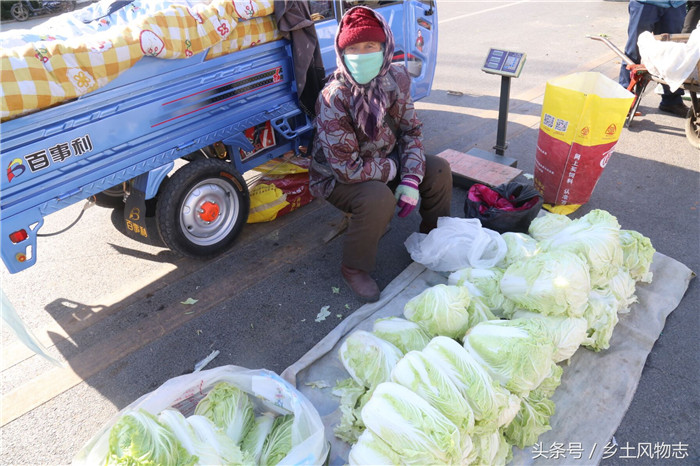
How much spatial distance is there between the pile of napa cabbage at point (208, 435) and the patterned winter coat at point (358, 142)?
147 centimetres

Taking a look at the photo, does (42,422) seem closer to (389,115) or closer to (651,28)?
(389,115)

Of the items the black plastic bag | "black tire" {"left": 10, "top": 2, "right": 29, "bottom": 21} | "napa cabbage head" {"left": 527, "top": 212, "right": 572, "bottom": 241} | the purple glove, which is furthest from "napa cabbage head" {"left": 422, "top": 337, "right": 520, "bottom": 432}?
"black tire" {"left": 10, "top": 2, "right": 29, "bottom": 21}

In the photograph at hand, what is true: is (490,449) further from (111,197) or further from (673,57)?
(673,57)

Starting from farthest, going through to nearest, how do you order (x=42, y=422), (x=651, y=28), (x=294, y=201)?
(x=651, y=28) < (x=294, y=201) < (x=42, y=422)

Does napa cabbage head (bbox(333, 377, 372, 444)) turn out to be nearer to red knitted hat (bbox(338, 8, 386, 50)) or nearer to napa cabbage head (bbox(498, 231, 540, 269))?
napa cabbage head (bbox(498, 231, 540, 269))

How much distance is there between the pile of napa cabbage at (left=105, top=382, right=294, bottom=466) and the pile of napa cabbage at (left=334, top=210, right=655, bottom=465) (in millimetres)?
353

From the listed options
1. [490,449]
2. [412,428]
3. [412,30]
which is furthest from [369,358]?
[412,30]

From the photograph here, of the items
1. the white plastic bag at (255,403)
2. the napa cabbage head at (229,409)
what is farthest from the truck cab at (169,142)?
the napa cabbage head at (229,409)

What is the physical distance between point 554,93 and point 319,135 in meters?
1.90

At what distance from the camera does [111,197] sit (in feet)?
12.5

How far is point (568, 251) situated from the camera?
8.74 feet

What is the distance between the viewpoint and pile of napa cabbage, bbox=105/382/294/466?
5.57 feet

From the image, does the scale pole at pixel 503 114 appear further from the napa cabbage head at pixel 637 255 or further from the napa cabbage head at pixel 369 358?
the napa cabbage head at pixel 369 358

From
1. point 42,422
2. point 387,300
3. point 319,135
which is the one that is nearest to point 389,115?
point 319,135
